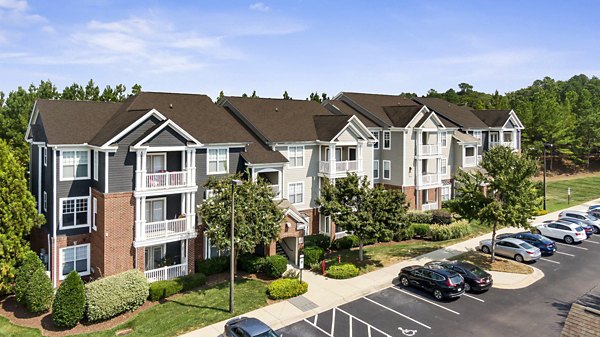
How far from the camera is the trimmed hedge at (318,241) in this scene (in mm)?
31984

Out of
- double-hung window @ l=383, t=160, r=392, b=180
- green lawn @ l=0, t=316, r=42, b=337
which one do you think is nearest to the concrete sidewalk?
green lawn @ l=0, t=316, r=42, b=337

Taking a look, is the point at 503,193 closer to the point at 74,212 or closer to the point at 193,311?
the point at 193,311

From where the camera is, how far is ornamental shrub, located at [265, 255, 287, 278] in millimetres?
26547

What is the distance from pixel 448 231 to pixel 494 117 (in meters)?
23.6

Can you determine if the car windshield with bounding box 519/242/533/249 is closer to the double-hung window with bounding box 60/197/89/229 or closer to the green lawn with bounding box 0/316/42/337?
the double-hung window with bounding box 60/197/89/229

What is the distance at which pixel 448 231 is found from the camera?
36344 millimetres

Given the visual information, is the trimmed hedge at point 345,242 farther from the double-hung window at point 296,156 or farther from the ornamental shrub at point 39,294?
the ornamental shrub at point 39,294

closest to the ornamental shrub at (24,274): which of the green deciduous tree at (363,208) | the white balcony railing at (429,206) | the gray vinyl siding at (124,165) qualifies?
the gray vinyl siding at (124,165)

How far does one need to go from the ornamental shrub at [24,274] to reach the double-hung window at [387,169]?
31056mm

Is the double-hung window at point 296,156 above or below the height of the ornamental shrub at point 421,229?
above

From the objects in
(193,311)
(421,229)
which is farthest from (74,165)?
(421,229)

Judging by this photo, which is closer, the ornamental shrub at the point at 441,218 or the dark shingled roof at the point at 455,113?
the ornamental shrub at the point at 441,218

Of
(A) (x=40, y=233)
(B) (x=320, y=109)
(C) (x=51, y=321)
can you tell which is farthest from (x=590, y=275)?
(A) (x=40, y=233)

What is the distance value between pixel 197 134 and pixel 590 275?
2751 cm
